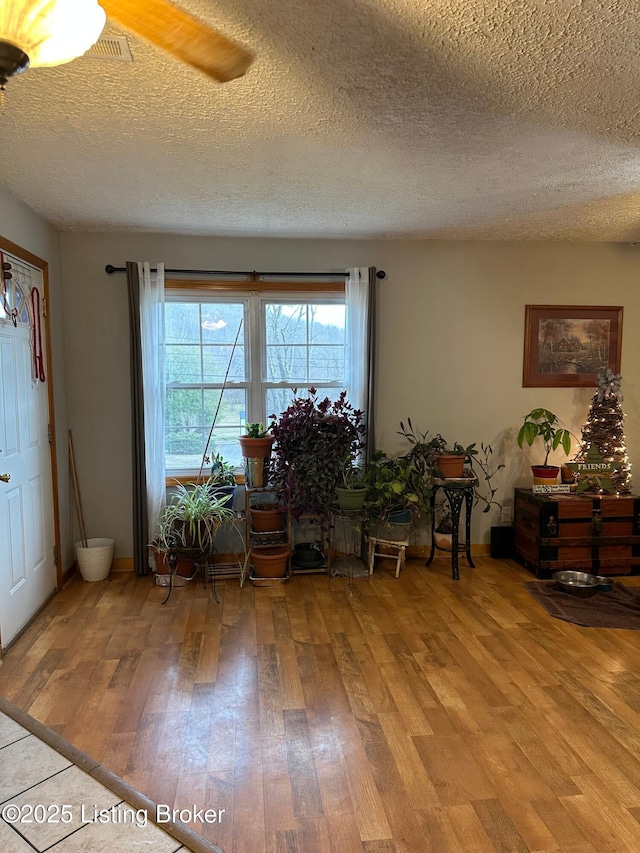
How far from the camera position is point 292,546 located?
429cm

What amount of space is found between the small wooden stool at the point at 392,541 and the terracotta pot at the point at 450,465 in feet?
1.70

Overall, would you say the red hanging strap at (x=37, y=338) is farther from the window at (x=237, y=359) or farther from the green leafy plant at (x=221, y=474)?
the green leafy plant at (x=221, y=474)

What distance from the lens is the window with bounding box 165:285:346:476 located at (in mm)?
4293

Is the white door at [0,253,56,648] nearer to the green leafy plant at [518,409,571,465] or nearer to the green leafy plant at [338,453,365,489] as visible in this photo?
the green leafy plant at [338,453,365,489]

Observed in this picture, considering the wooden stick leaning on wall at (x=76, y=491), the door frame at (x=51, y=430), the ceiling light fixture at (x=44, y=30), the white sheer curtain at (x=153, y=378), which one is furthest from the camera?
the wooden stick leaning on wall at (x=76, y=491)

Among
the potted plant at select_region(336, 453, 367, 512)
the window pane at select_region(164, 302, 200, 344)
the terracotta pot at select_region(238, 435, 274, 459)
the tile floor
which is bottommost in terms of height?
the tile floor

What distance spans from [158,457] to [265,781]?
2502 millimetres

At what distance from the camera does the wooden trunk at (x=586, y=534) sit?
406 cm

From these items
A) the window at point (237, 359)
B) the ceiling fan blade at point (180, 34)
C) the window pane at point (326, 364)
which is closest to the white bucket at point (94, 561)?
the window at point (237, 359)

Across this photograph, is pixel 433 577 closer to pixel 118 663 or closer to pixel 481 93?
pixel 118 663

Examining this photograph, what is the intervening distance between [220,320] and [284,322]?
48cm

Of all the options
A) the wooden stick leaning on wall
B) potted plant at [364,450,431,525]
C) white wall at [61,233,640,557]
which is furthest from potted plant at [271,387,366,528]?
the wooden stick leaning on wall

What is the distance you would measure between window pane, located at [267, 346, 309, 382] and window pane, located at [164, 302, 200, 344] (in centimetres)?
59

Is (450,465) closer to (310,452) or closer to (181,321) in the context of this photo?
(310,452)
